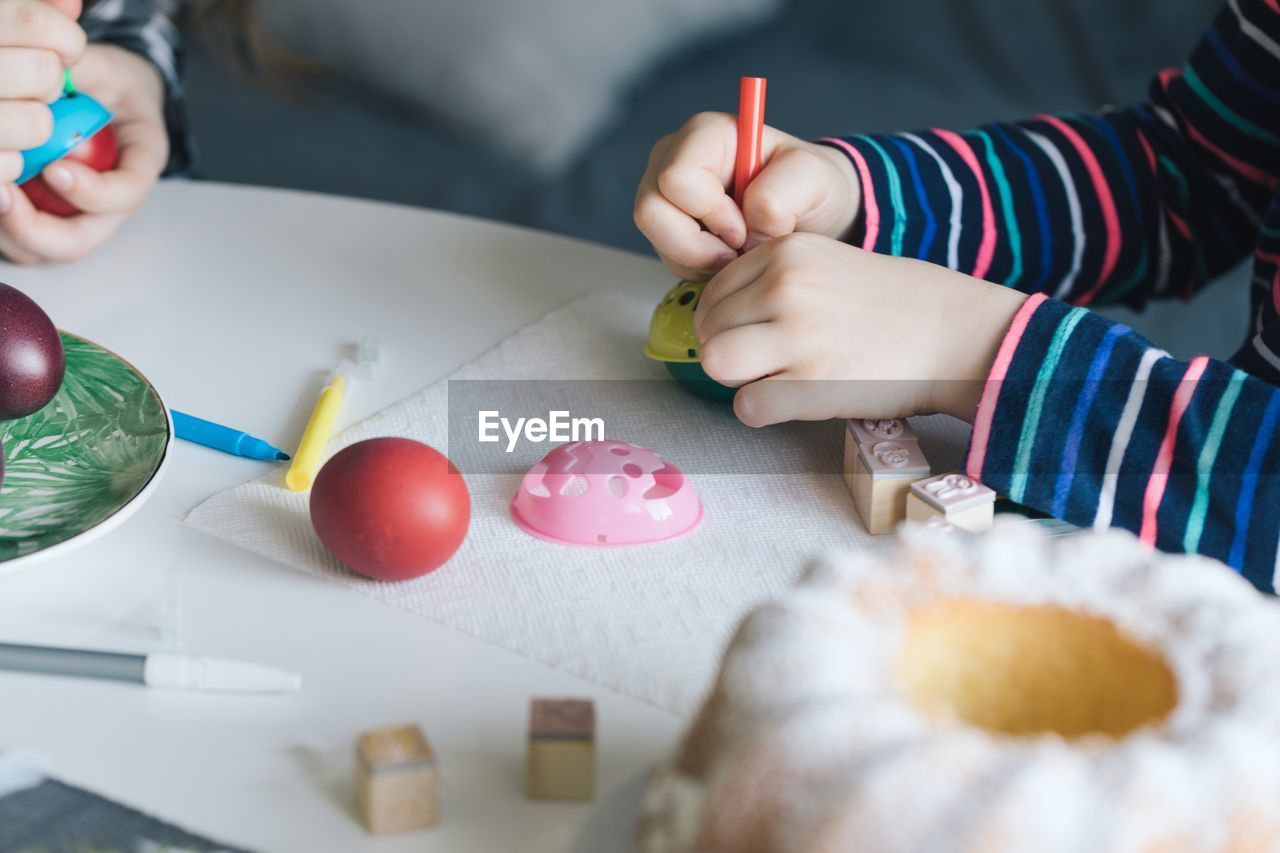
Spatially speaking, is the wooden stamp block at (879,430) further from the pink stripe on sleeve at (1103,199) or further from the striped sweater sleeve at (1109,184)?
the pink stripe on sleeve at (1103,199)

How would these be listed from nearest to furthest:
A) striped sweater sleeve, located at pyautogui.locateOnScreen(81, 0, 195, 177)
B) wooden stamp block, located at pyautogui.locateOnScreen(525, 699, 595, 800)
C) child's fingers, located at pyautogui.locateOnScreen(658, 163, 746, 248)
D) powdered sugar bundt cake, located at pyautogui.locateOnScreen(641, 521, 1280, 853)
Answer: powdered sugar bundt cake, located at pyautogui.locateOnScreen(641, 521, 1280, 853) → wooden stamp block, located at pyautogui.locateOnScreen(525, 699, 595, 800) → child's fingers, located at pyautogui.locateOnScreen(658, 163, 746, 248) → striped sweater sleeve, located at pyautogui.locateOnScreen(81, 0, 195, 177)

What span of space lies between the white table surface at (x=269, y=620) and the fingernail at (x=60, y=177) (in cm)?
4

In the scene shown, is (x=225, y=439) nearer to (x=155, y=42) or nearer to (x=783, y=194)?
(x=783, y=194)

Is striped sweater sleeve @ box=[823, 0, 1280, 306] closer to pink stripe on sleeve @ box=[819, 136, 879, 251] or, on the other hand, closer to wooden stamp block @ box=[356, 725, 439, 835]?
pink stripe on sleeve @ box=[819, 136, 879, 251]

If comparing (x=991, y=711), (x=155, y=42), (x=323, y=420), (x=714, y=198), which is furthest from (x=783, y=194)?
(x=155, y=42)

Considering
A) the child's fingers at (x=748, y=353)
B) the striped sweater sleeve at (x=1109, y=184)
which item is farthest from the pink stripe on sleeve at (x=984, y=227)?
the child's fingers at (x=748, y=353)

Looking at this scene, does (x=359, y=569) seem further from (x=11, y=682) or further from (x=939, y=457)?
(x=939, y=457)

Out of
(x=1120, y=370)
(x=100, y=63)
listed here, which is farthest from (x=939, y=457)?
(x=100, y=63)

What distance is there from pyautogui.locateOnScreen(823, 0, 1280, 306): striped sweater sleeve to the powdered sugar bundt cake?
0.39m

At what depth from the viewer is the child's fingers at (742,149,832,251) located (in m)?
0.62

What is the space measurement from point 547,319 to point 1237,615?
434mm

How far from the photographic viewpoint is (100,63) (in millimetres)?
808

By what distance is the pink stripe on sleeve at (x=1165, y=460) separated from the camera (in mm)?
520

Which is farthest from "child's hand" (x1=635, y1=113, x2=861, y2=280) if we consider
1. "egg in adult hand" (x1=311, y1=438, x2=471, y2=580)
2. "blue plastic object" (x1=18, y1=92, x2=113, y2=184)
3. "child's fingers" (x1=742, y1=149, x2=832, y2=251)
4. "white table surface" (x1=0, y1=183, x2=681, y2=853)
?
"blue plastic object" (x1=18, y1=92, x2=113, y2=184)
